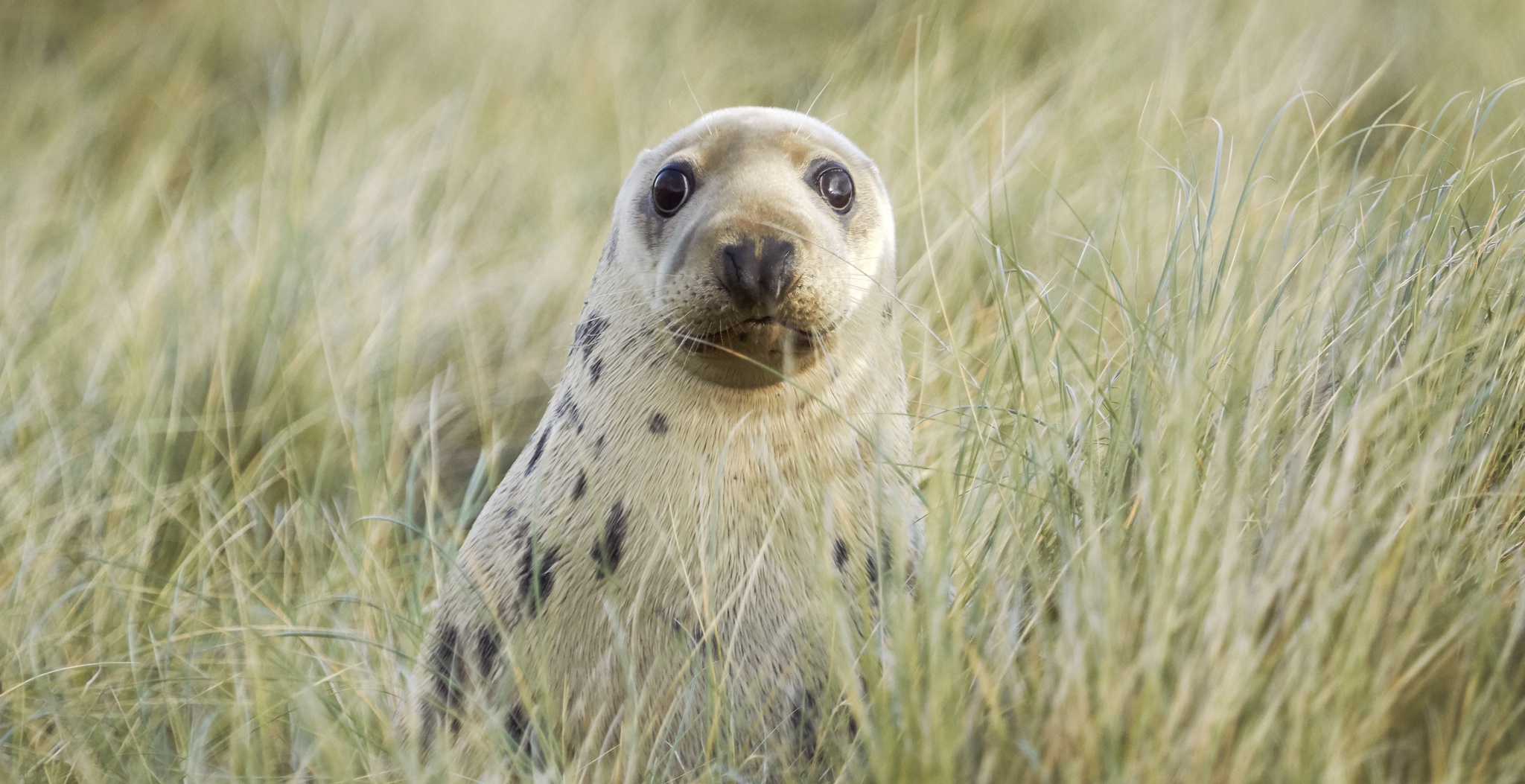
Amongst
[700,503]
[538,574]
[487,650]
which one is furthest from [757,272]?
[487,650]

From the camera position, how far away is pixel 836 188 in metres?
2.84

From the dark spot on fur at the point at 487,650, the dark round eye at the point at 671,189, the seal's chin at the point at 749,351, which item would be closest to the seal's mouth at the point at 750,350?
the seal's chin at the point at 749,351

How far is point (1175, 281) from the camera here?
2295mm

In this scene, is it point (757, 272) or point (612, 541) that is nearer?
point (757, 272)

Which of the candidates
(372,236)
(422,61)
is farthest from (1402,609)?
(422,61)

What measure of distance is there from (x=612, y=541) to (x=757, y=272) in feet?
2.01

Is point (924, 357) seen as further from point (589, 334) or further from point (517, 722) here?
point (517, 722)

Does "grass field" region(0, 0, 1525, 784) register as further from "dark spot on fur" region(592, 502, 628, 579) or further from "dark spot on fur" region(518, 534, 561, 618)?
"dark spot on fur" region(592, 502, 628, 579)

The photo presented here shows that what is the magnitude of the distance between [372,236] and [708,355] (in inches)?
97.9

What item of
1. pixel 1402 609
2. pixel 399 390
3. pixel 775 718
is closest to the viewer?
pixel 1402 609

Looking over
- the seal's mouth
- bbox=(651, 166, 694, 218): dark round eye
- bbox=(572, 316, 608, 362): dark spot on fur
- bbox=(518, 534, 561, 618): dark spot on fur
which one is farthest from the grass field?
bbox=(651, 166, 694, 218): dark round eye

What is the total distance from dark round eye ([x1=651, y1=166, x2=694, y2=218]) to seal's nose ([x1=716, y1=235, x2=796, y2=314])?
0.45m

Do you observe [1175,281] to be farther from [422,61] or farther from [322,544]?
[422,61]

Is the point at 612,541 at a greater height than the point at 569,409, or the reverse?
the point at 569,409
